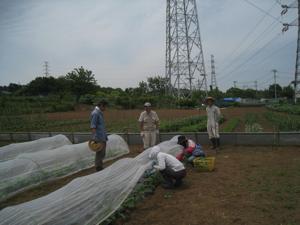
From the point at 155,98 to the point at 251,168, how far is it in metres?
36.7

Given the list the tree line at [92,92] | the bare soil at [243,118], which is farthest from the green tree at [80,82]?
the bare soil at [243,118]

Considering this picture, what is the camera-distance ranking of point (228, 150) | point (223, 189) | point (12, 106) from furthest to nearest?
point (12, 106) → point (228, 150) → point (223, 189)

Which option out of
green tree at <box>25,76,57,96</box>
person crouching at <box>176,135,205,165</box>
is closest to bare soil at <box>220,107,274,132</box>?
person crouching at <box>176,135,205,165</box>

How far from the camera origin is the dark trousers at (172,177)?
5.03 meters

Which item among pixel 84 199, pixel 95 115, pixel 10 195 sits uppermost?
pixel 95 115

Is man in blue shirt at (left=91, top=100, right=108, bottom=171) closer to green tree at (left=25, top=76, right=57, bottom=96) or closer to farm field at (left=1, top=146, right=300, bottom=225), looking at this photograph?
farm field at (left=1, top=146, right=300, bottom=225)

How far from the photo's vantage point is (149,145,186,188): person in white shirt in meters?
5.02

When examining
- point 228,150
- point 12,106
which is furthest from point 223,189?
point 12,106

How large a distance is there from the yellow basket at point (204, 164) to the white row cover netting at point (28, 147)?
15.6 ft

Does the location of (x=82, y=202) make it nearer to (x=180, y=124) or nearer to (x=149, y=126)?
(x=149, y=126)

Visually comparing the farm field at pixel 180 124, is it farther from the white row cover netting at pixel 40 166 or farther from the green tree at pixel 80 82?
the green tree at pixel 80 82

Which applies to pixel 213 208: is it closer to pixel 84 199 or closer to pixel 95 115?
pixel 84 199

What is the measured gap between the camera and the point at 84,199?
12.4 ft

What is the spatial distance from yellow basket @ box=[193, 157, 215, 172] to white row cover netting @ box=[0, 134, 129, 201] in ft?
9.32
